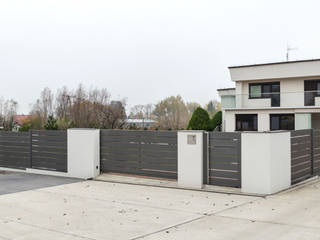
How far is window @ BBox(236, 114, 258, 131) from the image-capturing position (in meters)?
30.7

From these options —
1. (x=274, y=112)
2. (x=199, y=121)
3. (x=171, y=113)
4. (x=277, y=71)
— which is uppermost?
(x=277, y=71)

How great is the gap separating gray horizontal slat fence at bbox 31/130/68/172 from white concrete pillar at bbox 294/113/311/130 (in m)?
19.2

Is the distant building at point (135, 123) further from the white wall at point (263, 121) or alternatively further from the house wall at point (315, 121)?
the house wall at point (315, 121)

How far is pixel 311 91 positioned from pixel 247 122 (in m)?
5.24

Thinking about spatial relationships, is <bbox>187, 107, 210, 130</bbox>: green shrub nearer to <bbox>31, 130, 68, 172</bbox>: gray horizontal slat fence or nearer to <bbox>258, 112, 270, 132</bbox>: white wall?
<bbox>258, 112, 270, 132</bbox>: white wall

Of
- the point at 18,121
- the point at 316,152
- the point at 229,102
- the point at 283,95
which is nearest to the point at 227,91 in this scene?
the point at 229,102

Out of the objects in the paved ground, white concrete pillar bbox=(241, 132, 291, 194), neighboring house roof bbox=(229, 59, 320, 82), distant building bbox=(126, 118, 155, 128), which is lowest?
the paved ground

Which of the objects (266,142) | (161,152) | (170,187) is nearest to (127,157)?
(161,152)

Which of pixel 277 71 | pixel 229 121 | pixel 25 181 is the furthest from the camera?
pixel 229 121

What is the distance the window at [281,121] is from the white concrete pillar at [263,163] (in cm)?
2016

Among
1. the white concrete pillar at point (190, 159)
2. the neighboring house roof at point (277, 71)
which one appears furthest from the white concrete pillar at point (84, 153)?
the neighboring house roof at point (277, 71)

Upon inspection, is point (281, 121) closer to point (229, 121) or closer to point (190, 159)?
point (229, 121)

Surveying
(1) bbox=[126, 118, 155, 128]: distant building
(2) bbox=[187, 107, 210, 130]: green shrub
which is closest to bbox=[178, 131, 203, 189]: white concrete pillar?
(1) bbox=[126, 118, 155, 128]: distant building

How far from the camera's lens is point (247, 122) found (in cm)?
3095
